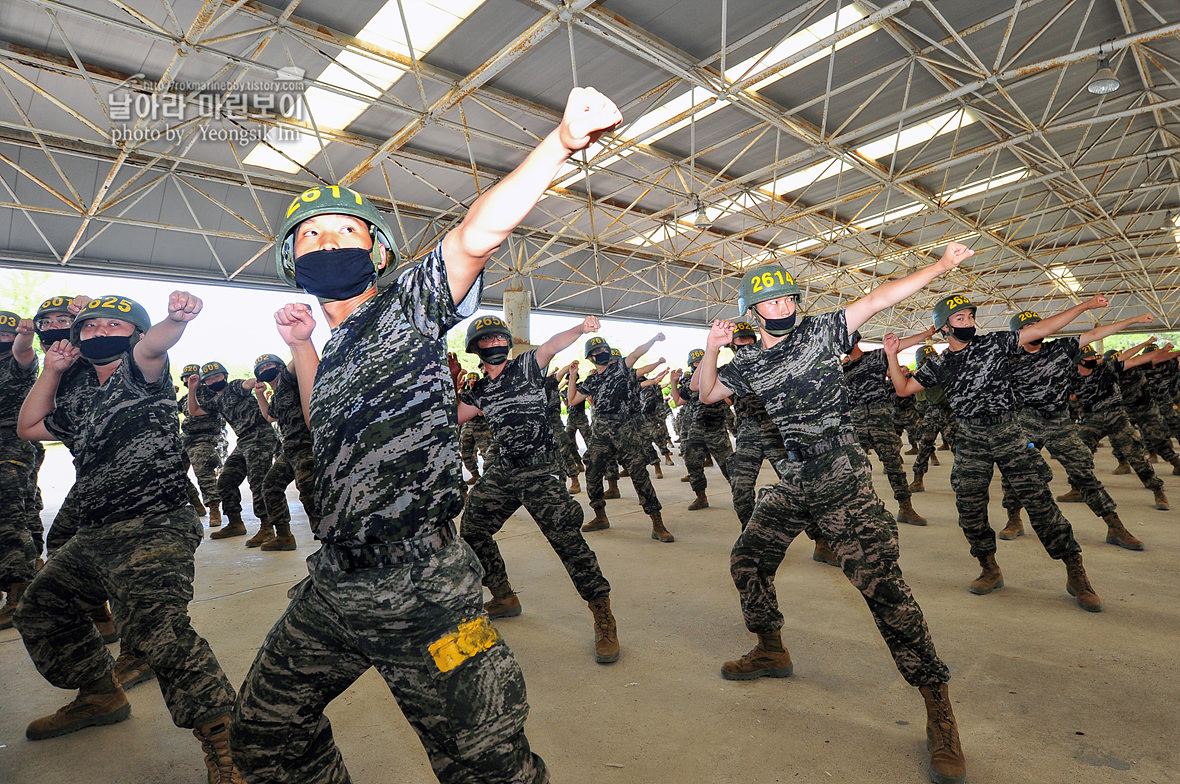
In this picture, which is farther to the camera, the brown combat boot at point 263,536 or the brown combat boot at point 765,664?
the brown combat boot at point 263,536

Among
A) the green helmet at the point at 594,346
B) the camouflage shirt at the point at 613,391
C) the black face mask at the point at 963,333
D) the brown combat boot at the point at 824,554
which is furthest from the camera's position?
the green helmet at the point at 594,346

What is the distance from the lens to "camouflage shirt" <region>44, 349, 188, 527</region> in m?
2.68

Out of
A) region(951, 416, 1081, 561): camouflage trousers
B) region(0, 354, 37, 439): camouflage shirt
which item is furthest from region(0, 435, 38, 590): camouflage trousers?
region(951, 416, 1081, 561): camouflage trousers

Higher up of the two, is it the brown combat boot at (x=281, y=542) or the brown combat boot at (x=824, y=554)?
the brown combat boot at (x=281, y=542)

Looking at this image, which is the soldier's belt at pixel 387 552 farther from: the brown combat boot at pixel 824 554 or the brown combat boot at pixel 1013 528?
the brown combat boot at pixel 1013 528

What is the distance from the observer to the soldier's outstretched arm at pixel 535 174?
55.7 inches

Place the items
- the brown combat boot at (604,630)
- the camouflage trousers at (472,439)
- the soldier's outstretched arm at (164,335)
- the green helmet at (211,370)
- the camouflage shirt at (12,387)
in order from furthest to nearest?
the camouflage trousers at (472,439) < the green helmet at (211,370) < the camouflage shirt at (12,387) < the brown combat boot at (604,630) < the soldier's outstretched arm at (164,335)

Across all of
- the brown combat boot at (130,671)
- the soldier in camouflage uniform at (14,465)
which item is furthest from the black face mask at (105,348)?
the soldier in camouflage uniform at (14,465)

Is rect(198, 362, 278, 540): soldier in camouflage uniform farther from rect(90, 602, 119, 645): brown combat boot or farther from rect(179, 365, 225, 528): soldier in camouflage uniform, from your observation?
rect(90, 602, 119, 645): brown combat boot

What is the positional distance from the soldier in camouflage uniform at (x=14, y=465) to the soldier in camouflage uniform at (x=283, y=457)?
1780mm

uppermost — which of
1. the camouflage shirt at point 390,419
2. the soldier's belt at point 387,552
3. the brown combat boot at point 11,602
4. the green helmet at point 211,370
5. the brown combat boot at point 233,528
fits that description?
the green helmet at point 211,370

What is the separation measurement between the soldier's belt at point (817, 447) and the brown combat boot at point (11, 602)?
5351mm

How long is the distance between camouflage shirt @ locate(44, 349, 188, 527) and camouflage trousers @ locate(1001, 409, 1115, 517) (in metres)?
5.97

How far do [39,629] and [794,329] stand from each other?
3.75m
